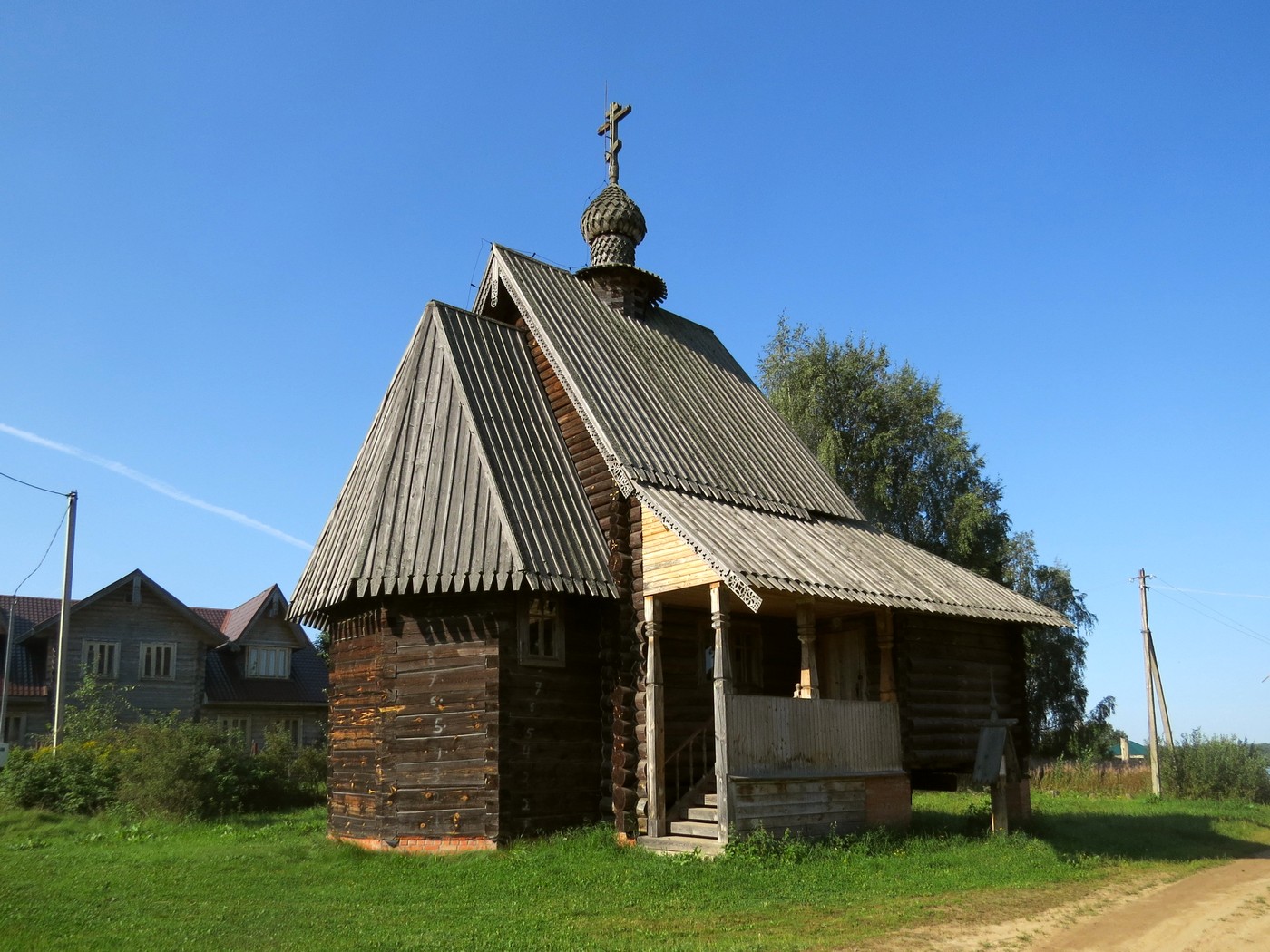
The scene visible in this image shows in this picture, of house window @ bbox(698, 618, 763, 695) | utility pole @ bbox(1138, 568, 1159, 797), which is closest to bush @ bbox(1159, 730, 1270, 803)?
utility pole @ bbox(1138, 568, 1159, 797)

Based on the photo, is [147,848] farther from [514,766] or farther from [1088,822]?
[1088,822]

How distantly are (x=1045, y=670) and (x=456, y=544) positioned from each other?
32.4 metres

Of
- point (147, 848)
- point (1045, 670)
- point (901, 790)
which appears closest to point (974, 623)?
point (901, 790)

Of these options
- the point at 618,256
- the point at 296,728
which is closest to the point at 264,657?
the point at 296,728

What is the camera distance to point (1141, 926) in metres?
10.8

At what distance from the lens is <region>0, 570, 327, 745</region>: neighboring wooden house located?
33.4 meters

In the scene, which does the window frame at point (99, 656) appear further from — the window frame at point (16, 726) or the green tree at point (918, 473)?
the green tree at point (918, 473)

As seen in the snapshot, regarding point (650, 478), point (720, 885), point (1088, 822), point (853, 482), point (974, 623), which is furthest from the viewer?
point (853, 482)

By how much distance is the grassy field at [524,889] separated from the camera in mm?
9562

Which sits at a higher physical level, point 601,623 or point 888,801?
point 601,623

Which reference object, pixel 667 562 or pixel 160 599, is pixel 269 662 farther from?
pixel 667 562

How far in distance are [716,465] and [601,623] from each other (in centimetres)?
347

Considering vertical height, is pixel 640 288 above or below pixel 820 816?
above

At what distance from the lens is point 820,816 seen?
572 inches
